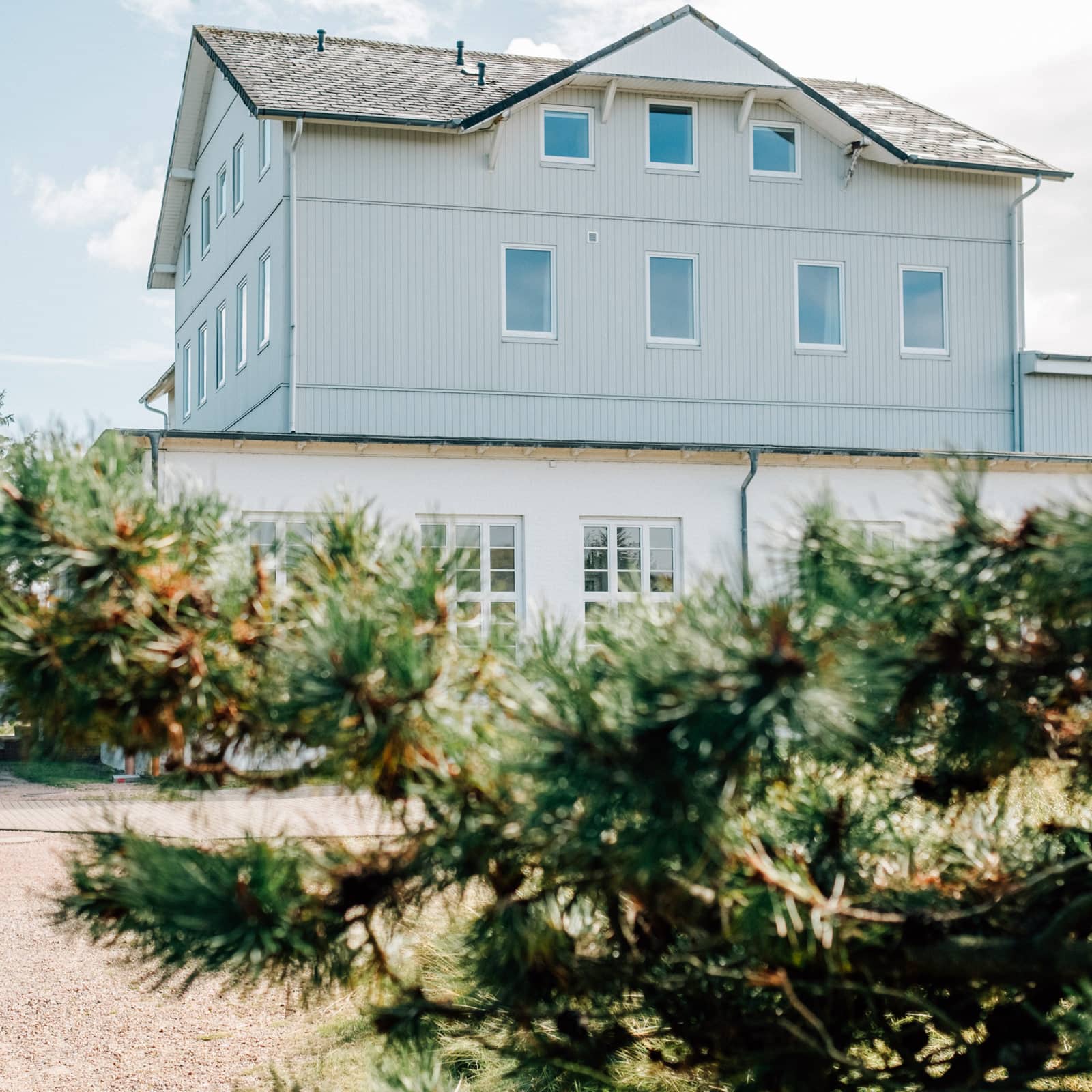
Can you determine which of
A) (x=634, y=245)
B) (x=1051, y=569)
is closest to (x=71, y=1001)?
(x=1051, y=569)

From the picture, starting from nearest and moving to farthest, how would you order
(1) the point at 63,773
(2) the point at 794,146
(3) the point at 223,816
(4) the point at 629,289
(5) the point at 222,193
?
(3) the point at 223,816 < (1) the point at 63,773 < (4) the point at 629,289 < (2) the point at 794,146 < (5) the point at 222,193

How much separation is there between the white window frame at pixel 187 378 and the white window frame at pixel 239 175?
4976 millimetres

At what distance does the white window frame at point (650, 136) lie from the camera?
20.0 m

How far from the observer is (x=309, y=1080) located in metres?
4.53

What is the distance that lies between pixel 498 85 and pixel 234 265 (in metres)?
5.32

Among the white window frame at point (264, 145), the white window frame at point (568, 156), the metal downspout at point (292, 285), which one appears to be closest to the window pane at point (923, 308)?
the white window frame at point (568, 156)

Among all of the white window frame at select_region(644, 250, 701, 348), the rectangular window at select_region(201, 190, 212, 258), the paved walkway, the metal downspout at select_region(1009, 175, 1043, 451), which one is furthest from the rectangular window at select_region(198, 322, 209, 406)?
the paved walkway

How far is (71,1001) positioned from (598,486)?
10579 millimetres

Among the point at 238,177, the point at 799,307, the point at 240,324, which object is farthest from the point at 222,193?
the point at 799,307

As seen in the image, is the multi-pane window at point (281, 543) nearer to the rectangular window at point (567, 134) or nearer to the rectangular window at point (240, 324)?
the rectangular window at point (567, 134)

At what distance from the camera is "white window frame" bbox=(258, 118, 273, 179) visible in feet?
64.3

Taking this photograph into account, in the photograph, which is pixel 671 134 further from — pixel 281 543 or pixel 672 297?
pixel 281 543

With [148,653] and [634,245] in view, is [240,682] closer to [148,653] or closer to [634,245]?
[148,653]

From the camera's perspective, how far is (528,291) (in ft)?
64.0
